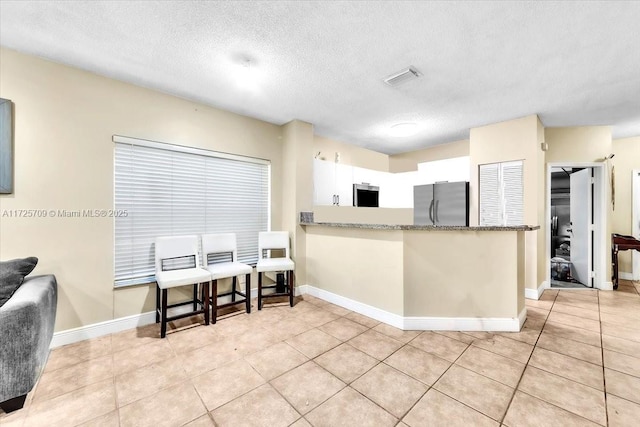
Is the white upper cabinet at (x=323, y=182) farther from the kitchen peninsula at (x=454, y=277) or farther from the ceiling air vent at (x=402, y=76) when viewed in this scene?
the ceiling air vent at (x=402, y=76)

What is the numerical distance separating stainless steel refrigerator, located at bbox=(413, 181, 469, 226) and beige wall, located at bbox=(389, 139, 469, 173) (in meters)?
0.78

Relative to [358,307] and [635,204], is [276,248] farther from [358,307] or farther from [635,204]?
[635,204]

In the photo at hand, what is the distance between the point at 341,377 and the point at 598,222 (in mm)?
4905

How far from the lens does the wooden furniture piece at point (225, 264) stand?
2.85 metres

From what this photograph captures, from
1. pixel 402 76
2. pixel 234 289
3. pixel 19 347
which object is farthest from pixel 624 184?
pixel 19 347

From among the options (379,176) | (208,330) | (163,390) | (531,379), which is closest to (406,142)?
(379,176)

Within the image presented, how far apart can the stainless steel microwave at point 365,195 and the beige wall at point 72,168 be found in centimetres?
298

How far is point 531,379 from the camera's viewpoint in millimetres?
1837

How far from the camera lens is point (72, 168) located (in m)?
2.39

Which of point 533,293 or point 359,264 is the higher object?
point 359,264

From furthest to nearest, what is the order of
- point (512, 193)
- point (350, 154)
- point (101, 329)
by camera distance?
point (350, 154) → point (512, 193) → point (101, 329)

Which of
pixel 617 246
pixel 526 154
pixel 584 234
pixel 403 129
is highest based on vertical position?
pixel 403 129

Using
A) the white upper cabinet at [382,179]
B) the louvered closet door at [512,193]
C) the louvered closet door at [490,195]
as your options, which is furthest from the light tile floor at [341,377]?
the white upper cabinet at [382,179]

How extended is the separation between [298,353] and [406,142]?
4.00 meters
